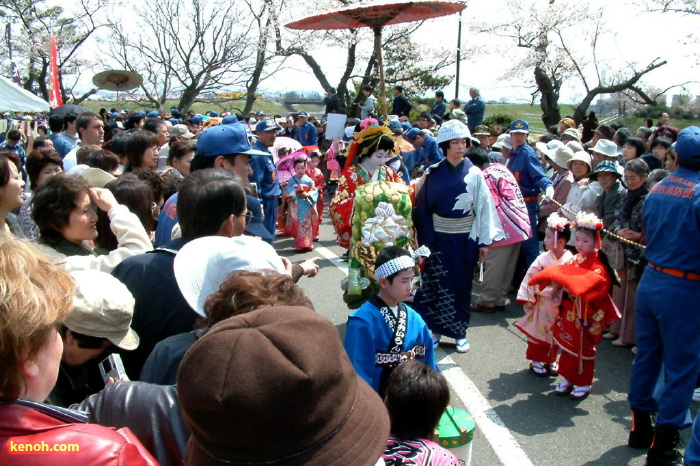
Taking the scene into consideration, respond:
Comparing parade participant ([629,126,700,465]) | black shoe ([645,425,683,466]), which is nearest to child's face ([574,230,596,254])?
parade participant ([629,126,700,465])

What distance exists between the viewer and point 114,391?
152 centimetres

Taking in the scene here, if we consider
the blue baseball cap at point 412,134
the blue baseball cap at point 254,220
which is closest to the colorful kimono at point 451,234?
the blue baseball cap at point 254,220

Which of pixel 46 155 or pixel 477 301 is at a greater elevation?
Answer: pixel 46 155

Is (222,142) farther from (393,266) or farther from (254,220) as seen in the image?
(393,266)

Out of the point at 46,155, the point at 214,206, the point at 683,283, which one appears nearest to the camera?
the point at 214,206

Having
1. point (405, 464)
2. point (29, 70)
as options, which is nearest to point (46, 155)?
point (405, 464)

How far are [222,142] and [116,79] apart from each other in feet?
28.5

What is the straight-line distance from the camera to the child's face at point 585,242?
4160 millimetres

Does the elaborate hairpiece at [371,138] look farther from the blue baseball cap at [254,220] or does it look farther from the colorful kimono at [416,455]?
the colorful kimono at [416,455]

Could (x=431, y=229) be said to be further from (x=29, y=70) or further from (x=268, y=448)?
(x=29, y=70)

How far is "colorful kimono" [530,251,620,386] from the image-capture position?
13.4 feet

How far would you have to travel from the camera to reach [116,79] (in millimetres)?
11172

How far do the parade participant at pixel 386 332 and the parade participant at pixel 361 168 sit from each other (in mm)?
1976

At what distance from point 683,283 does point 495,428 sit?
1.44 meters
